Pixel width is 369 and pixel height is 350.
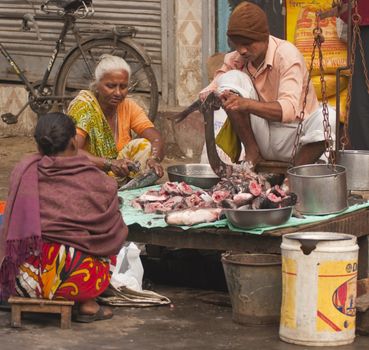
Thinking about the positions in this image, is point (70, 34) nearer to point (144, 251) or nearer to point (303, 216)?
point (144, 251)

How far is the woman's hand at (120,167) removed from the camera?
319 inches

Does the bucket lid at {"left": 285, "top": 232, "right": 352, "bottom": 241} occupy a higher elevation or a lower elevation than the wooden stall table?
higher

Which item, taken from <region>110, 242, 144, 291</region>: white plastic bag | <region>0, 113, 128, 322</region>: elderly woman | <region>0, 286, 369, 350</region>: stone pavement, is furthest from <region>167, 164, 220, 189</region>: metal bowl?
<region>0, 113, 128, 322</region>: elderly woman

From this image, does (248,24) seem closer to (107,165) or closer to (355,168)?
(355,168)

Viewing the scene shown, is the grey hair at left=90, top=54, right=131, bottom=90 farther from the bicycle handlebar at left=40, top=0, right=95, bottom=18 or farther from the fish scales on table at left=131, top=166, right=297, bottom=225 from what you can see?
the bicycle handlebar at left=40, top=0, right=95, bottom=18

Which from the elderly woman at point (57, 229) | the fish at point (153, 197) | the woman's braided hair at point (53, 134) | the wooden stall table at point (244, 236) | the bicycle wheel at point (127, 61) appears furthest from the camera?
the bicycle wheel at point (127, 61)

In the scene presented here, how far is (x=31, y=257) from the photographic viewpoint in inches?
250

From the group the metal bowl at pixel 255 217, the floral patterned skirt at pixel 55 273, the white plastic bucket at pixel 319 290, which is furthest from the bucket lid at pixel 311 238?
the floral patterned skirt at pixel 55 273

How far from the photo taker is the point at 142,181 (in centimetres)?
825

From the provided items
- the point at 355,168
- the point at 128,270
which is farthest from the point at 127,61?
the point at 128,270

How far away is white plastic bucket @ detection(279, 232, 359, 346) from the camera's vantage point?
604cm

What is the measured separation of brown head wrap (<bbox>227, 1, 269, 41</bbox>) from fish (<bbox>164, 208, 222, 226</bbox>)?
1.52 m

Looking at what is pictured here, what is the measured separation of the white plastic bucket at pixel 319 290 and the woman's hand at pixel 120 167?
219 centimetres

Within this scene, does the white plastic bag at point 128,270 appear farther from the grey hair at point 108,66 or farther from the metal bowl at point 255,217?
the grey hair at point 108,66
